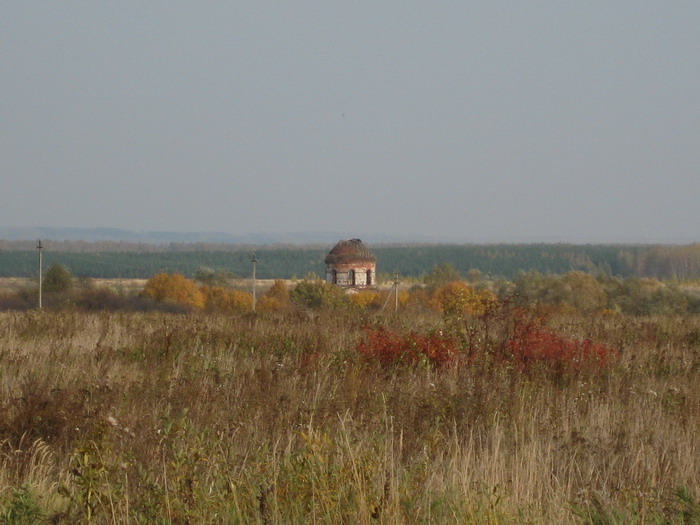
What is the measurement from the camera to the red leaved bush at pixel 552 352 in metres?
10.4

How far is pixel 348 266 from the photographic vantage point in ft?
254

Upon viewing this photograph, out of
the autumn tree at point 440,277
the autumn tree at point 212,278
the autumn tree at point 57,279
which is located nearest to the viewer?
the autumn tree at point 57,279

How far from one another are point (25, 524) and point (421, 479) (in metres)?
2.08

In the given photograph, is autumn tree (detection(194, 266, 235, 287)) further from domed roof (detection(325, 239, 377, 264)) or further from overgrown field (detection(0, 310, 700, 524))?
overgrown field (detection(0, 310, 700, 524))

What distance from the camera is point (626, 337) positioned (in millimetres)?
14273

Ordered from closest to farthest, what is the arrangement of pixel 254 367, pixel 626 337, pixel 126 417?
pixel 126 417
pixel 254 367
pixel 626 337

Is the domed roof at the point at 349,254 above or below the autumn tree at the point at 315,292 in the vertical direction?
above

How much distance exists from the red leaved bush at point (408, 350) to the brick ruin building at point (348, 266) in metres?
65.3

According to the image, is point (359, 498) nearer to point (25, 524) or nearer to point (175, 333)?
point (25, 524)

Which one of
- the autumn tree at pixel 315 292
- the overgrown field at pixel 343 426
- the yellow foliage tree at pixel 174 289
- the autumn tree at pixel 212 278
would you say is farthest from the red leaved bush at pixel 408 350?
the autumn tree at pixel 212 278

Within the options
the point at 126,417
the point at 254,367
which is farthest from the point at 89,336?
the point at 126,417

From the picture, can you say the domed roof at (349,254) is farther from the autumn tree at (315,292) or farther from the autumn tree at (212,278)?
the autumn tree at (212,278)

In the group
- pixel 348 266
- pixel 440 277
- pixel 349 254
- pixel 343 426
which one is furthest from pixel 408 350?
pixel 440 277

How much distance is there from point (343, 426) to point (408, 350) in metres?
5.58
